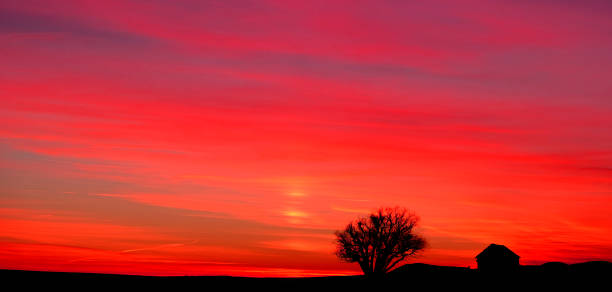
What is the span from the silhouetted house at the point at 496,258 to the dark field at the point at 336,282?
11.4m

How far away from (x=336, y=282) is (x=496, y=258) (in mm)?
27745

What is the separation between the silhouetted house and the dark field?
11.4m

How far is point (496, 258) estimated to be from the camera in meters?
89.8

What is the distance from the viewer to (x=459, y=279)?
71188 millimetres

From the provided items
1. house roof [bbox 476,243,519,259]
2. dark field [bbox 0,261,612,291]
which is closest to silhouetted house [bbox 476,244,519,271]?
house roof [bbox 476,243,519,259]

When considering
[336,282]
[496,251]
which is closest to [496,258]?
[496,251]

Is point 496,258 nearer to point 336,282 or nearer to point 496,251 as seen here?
point 496,251

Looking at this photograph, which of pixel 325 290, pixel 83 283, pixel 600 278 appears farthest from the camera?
pixel 600 278

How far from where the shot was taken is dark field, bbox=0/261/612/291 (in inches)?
2383

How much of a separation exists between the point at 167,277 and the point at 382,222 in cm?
3919

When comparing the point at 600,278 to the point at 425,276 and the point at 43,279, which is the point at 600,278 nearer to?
the point at 425,276

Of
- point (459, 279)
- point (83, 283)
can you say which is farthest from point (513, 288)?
point (83, 283)

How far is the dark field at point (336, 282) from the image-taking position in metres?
60.5

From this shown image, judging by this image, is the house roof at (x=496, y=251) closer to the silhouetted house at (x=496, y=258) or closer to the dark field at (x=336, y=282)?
the silhouetted house at (x=496, y=258)
